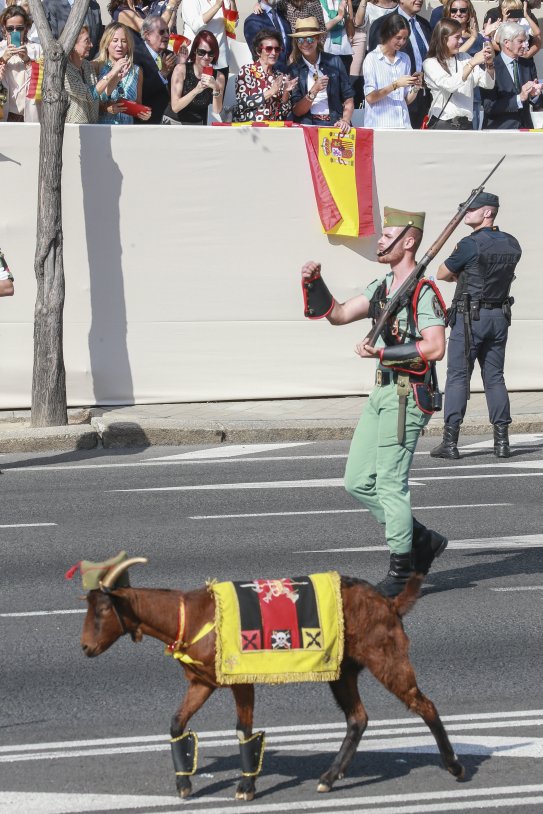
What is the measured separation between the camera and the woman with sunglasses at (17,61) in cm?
1509

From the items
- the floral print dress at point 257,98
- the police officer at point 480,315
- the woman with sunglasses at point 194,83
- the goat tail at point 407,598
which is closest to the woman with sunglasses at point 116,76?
the woman with sunglasses at point 194,83

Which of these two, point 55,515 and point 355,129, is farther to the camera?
point 355,129

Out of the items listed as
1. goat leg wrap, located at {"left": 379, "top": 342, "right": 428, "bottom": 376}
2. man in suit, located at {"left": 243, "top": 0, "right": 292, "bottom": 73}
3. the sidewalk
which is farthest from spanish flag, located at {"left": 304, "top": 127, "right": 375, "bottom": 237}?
goat leg wrap, located at {"left": 379, "top": 342, "right": 428, "bottom": 376}

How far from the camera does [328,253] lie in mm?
15992

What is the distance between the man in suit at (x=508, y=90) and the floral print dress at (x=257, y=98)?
9.02ft

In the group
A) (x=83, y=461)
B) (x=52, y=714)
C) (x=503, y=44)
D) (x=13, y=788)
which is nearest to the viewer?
(x=13, y=788)

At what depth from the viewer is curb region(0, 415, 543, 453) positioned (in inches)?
553

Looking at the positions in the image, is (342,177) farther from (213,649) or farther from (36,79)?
(213,649)

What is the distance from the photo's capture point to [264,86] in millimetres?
15875

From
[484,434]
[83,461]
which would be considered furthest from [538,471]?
[83,461]

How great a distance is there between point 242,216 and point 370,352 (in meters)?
8.09

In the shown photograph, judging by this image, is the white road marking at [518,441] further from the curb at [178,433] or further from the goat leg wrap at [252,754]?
the goat leg wrap at [252,754]

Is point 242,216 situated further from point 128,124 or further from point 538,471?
point 538,471

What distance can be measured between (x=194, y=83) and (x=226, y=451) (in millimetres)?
4592
